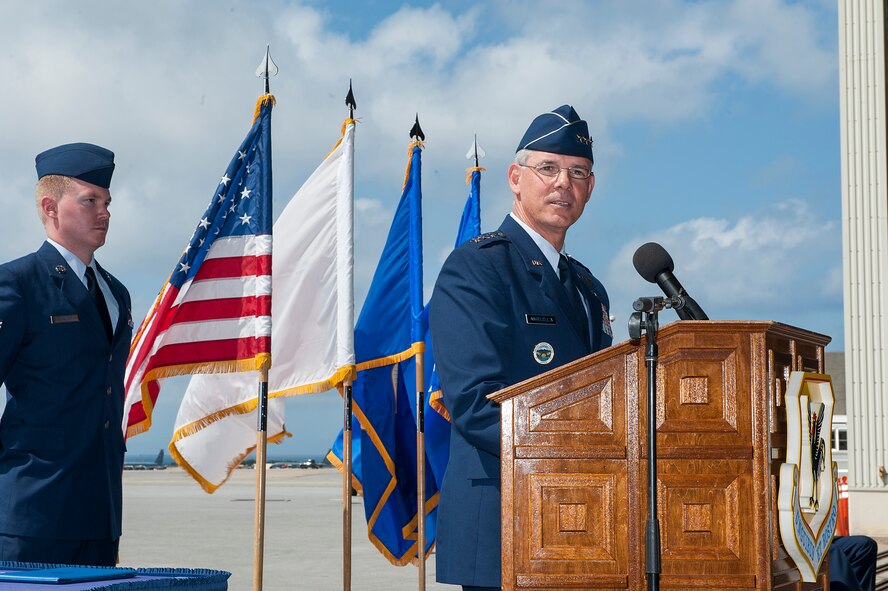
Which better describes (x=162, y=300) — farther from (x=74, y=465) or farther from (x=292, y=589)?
(x=292, y=589)

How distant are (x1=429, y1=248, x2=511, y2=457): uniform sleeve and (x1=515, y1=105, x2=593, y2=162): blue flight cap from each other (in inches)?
15.8

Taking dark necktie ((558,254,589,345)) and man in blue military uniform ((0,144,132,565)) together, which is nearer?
dark necktie ((558,254,589,345))

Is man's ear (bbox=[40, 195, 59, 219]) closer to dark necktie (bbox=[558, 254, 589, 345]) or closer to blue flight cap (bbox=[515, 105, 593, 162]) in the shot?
blue flight cap (bbox=[515, 105, 593, 162])

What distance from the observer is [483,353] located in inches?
110

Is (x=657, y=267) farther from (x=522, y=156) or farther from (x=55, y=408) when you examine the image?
(x=55, y=408)

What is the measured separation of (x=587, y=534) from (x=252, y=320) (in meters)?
3.74

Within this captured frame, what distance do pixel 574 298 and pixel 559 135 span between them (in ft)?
1.56

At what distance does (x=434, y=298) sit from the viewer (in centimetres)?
304

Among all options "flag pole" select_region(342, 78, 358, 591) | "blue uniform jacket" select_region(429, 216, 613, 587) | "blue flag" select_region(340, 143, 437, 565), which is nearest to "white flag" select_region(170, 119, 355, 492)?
"flag pole" select_region(342, 78, 358, 591)

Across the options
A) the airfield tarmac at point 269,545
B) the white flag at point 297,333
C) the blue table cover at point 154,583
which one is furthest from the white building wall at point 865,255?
the blue table cover at point 154,583

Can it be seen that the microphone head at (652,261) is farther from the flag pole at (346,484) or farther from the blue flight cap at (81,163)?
the flag pole at (346,484)

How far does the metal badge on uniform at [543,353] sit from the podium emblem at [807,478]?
27.1 inches

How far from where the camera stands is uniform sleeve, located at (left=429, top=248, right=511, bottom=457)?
2.71 meters

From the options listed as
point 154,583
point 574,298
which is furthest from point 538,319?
point 154,583
